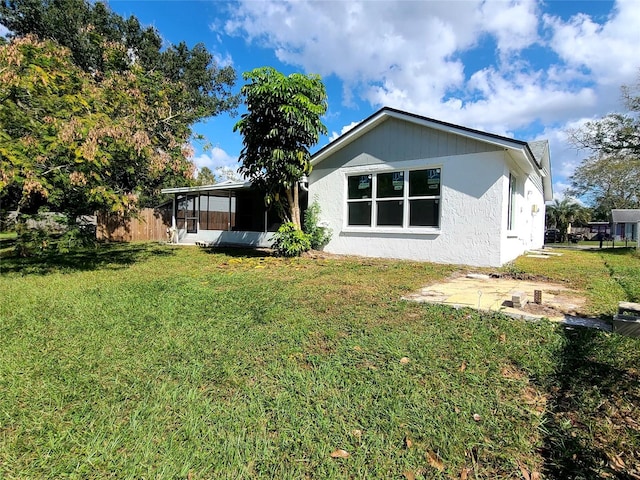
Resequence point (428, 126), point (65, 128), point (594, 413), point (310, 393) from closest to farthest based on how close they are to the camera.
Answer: point (594, 413) → point (310, 393) → point (65, 128) → point (428, 126)

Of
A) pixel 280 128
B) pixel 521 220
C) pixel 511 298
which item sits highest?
pixel 280 128

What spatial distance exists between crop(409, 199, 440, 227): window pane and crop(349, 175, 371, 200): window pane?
150 cm

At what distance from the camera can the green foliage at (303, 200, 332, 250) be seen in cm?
1133

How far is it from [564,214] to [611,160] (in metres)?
9.64

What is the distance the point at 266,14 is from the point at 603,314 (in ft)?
39.4

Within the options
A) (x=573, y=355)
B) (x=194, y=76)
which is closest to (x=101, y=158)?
(x=573, y=355)

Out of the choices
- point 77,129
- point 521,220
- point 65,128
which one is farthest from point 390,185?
point 65,128

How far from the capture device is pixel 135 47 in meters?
20.8

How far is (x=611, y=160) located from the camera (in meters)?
23.1

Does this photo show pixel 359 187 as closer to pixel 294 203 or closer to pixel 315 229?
pixel 315 229

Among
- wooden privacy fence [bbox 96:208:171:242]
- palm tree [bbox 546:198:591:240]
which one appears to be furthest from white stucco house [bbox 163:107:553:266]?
palm tree [bbox 546:198:591:240]

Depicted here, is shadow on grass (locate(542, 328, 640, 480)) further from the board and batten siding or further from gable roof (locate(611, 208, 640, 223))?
gable roof (locate(611, 208, 640, 223))

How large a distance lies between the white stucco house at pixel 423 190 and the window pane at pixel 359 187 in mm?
33

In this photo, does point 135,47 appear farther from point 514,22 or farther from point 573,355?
point 573,355
